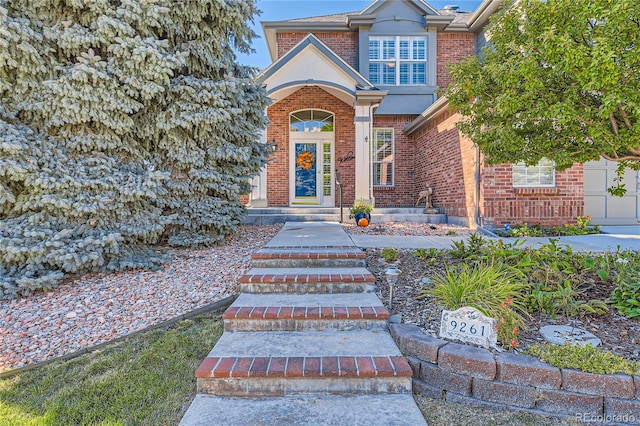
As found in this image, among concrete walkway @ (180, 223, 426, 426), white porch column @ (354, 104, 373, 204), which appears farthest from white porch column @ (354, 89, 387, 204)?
concrete walkway @ (180, 223, 426, 426)

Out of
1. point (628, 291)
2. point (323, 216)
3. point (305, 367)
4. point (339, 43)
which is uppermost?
point (339, 43)

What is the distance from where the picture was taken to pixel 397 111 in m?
11.7

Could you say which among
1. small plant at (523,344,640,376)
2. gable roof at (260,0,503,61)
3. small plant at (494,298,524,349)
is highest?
gable roof at (260,0,503,61)

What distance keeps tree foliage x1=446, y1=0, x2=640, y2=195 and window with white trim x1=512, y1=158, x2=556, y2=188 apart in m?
3.53

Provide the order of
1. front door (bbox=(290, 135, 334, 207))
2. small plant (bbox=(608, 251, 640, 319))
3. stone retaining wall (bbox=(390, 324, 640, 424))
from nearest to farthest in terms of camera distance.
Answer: stone retaining wall (bbox=(390, 324, 640, 424)), small plant (bbox=(608, 251, 640, 319)), front door (bbox=(290, 135, 334, 207))

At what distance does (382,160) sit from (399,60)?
3432 mm

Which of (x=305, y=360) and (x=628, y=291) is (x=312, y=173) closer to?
(x=628, y=291)

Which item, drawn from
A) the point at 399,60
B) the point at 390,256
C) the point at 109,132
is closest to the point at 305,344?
the point at 390,256

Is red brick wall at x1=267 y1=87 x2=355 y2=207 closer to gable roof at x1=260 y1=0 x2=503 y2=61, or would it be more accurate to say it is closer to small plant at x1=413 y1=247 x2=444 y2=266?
gable roof at x1=260 y1=0 x2=503 y2=61

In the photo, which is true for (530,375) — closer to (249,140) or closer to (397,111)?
(249,140)

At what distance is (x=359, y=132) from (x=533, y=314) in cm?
684

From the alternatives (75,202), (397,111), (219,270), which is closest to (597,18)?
(219,270)

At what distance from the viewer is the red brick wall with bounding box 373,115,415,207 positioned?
11.8m

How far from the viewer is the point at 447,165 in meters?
9.27
